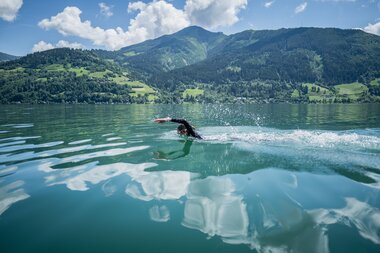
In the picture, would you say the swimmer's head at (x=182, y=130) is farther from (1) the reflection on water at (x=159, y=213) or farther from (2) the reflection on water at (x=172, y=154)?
(1) the reflection on water at (x=159, y=213)

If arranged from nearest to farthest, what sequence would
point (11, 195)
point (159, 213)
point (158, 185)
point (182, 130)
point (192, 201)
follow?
1. point (159, 213)
2. point (192, 201)
3. point (11, 195)
4. point (158, 185)
5. point (182, 130)

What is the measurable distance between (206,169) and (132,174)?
4107mm

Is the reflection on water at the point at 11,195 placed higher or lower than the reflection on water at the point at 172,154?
lower

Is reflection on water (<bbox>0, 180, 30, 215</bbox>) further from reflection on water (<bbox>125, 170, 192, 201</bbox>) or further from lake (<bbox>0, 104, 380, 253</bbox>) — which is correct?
reflection on water (<bbox>125, 170, 192, 201</bbox>)

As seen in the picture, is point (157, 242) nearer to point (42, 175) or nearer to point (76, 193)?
point (76, 193)

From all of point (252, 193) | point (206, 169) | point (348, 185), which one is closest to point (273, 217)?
point (252, 193)

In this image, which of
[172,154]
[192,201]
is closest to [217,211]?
[192,201]

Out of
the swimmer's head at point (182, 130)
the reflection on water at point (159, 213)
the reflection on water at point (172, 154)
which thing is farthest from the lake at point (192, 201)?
the swimmer's head at point (182, 130)

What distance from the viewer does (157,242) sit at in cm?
848

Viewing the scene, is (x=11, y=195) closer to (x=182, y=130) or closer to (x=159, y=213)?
(x=159, y=213)

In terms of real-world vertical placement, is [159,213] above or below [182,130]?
below

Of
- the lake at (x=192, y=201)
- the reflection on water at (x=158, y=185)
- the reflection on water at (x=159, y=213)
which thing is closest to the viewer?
the lake at (x=192, y=201)

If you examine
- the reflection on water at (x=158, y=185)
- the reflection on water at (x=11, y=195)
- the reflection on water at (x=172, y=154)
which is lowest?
the reflection on water at (x=11, y=195)

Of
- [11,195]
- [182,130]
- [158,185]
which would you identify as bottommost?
[11,195]
